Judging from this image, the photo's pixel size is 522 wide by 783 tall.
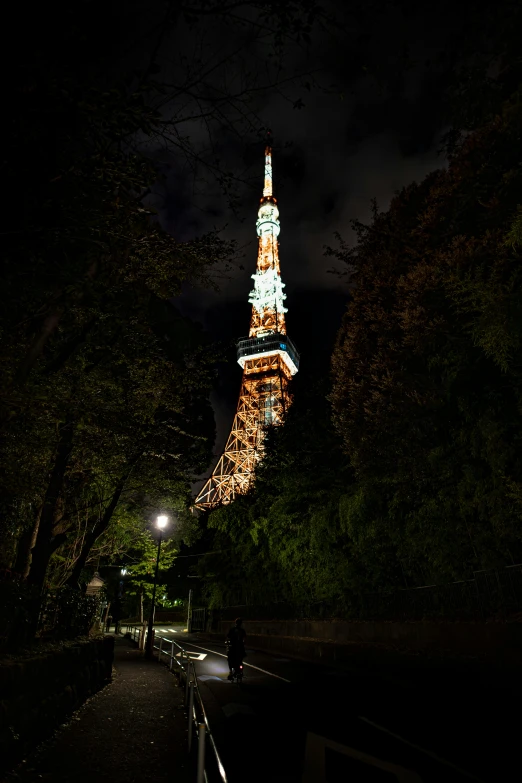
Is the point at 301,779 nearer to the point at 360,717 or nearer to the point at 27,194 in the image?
the point at 360,717

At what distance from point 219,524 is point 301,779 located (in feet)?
67.0

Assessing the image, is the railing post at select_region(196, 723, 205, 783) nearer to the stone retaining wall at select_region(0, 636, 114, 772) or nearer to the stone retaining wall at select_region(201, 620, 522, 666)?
the stone retaining wall at select_region(0, 636, 114, 772)

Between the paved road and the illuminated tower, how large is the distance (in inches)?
1612

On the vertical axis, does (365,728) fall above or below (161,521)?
below

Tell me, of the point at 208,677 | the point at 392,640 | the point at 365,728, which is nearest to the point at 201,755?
the point at 365,728

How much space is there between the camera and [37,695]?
16.0ft

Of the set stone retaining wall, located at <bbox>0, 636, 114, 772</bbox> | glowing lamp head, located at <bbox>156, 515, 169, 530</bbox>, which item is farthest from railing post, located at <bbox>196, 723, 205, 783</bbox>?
glowing lamp head, located at <bbox>156, 515, 169, 530</bbox>

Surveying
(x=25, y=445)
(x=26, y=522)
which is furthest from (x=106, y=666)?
(x=25, y=445)

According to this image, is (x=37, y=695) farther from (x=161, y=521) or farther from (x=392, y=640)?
(x=161, y=521)

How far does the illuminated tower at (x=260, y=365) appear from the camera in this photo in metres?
56.2

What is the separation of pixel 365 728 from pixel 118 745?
3.22 m

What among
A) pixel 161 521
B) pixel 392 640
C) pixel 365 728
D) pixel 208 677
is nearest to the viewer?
pixel 365 728

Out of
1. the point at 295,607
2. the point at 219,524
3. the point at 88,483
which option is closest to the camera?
the point at 88,483

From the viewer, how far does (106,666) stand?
9.93 m
